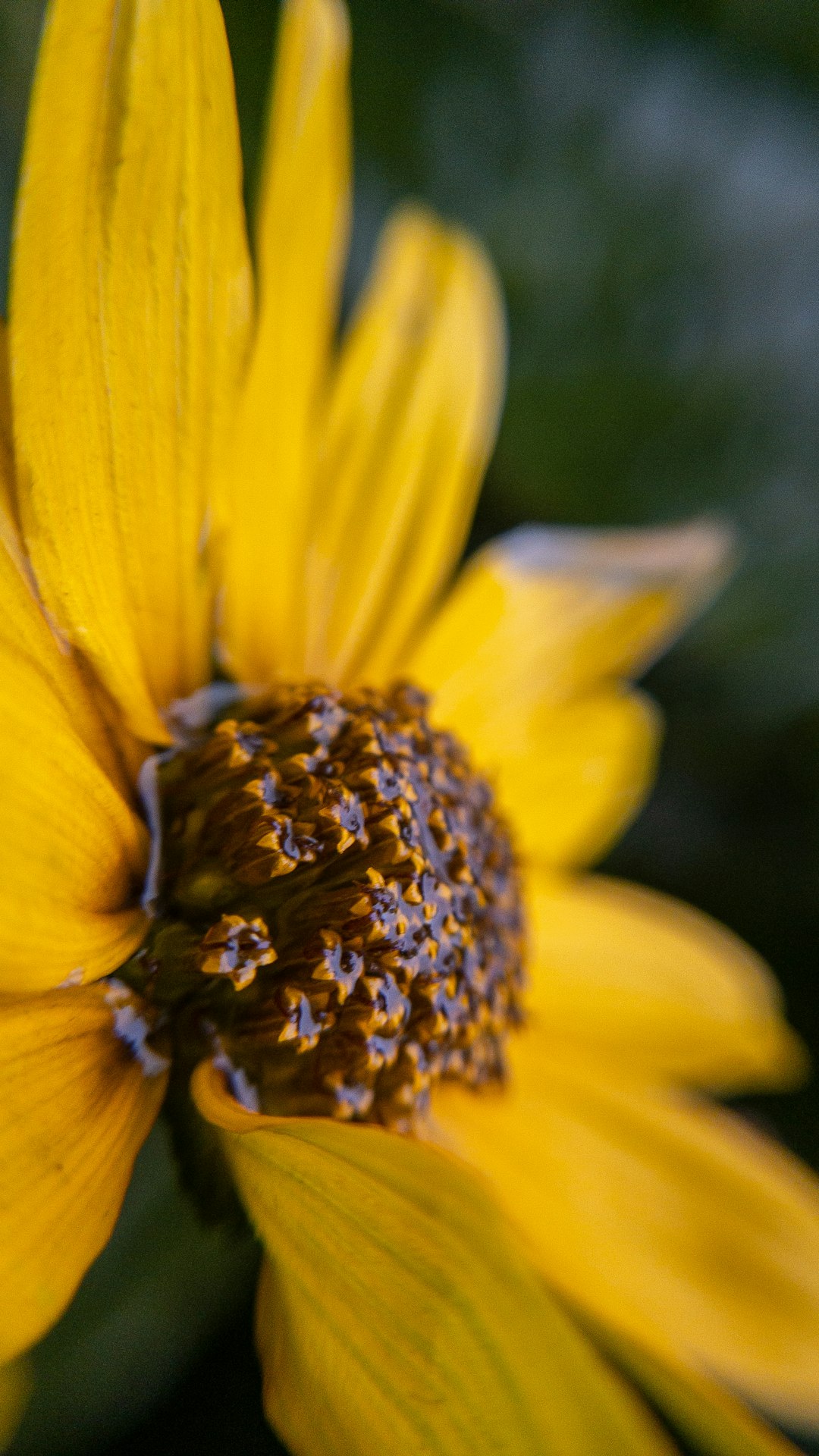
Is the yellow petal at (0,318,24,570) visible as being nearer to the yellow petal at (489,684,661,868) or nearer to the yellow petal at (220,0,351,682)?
the yellow petal at (220,0,351,682)

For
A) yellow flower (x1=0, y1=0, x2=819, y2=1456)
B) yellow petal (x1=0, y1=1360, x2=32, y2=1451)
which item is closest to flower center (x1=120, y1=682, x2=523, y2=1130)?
yellow flower (x1=0, y1=0, x2=819, y2=1456)

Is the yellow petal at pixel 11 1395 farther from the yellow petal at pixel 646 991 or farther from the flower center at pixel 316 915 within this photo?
the yellow petal at pixel 646 991

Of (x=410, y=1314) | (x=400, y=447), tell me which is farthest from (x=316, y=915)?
(x=400, y=447)

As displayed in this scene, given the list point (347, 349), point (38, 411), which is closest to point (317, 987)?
point (38, 411)

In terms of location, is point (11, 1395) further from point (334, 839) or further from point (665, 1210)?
point (665, 1210)

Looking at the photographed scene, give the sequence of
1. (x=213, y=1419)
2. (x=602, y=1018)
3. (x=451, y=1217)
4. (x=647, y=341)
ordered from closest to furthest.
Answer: (x=451, y=1217) < (x=213, y=1419) < (x=602, y=1018) < (x=647, y=341)

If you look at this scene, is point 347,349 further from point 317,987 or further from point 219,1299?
point 219,1299

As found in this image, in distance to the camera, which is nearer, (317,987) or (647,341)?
(317,987)

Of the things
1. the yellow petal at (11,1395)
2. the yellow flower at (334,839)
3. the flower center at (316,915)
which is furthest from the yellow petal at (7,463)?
the yellow petal at (11,1395)
